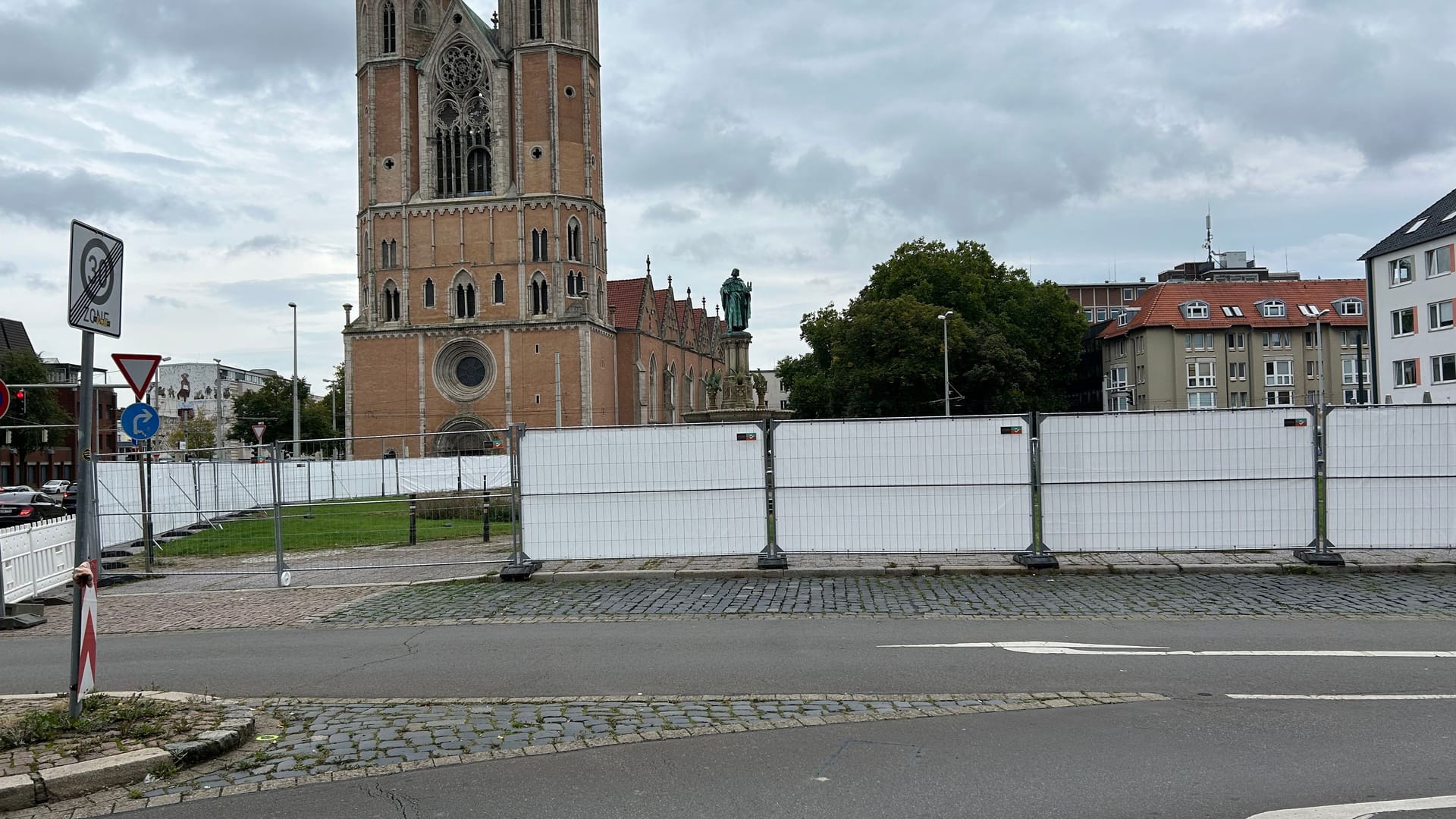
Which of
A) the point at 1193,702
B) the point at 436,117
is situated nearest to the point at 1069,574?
the point at 1193,702

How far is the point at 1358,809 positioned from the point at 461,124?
7537cm

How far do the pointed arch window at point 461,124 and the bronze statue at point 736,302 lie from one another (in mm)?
40160

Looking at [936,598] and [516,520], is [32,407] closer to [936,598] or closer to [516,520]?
[516,520]

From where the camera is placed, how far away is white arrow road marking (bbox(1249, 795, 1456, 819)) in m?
4.56

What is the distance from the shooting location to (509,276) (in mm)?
73125

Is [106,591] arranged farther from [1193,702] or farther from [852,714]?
[1193,702]

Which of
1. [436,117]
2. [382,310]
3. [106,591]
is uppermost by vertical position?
[436,117]

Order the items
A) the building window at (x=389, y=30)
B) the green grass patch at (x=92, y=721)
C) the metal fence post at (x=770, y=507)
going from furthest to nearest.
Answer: the building window at (x=389, y=30)
the metal fence post at (x=770, y=507)
the green grass patch at (x=92, y=721)

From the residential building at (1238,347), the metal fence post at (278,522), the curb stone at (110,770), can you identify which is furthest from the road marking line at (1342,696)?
the residential building at (1238,347)

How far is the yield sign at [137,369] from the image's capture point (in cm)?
1439

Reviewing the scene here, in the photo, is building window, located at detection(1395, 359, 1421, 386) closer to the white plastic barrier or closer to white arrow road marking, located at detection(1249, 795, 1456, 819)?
the white plastic barrier

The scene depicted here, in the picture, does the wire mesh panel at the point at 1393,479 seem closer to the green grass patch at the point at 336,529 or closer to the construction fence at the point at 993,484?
the construction fence at the point at 993,484

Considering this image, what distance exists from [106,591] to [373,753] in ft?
35.1

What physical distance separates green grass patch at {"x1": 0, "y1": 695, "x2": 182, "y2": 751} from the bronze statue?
31.6 metres
